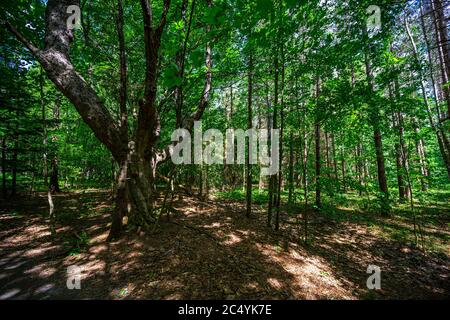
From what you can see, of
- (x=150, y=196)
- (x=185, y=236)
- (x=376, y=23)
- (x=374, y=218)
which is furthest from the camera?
(x=374, y=218)

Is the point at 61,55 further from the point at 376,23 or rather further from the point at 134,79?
the point at 376,23

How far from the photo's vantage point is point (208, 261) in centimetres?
424

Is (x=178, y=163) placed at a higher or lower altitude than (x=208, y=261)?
higher

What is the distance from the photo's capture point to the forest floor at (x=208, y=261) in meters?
3.43

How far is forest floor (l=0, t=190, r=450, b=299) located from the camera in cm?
343

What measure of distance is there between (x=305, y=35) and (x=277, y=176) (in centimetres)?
464

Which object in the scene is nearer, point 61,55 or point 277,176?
point 61,55

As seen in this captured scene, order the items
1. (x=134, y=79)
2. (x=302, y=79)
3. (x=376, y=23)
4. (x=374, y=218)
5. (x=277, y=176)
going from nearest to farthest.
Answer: (x=376, y=23), (x=302, y=79), (x=277, y=176), (x=134, y=79), (x=374, y=218)
